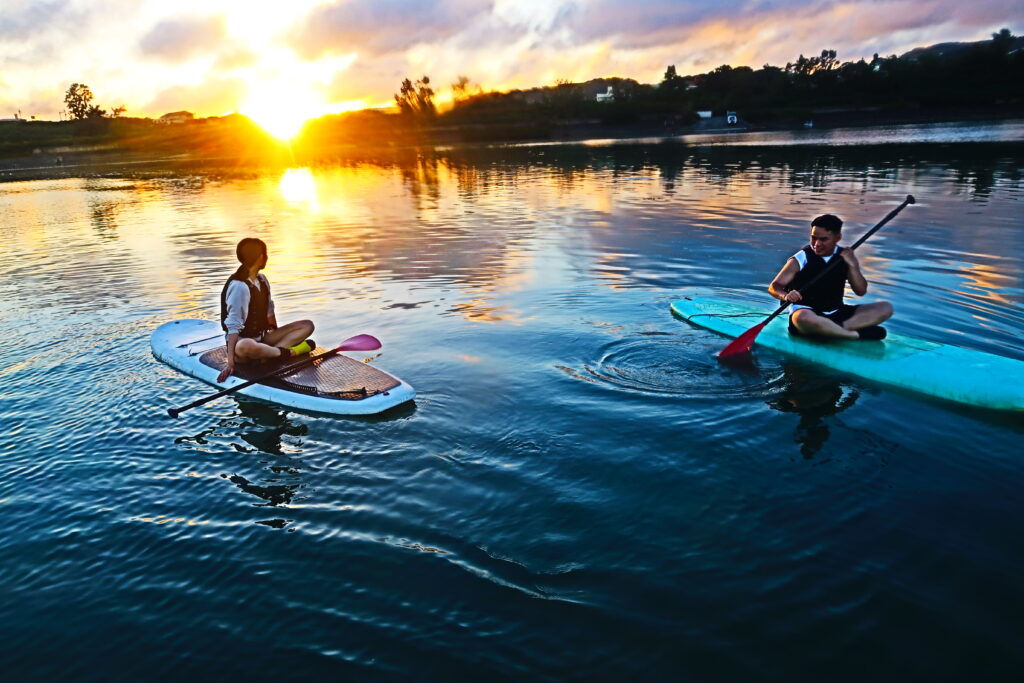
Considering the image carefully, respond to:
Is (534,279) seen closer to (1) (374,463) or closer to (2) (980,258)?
(1) (374,463)

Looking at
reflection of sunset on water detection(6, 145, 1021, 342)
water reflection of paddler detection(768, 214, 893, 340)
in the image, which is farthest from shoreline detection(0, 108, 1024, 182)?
water reflection of paddler detection(768, 214, 893, 340)

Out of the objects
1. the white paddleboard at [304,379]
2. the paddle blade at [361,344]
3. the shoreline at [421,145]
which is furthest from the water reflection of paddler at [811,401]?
the shoreline at [421,145]

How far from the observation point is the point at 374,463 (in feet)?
19.8

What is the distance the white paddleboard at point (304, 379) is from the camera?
700 cm

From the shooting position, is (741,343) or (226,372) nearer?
(226,372)

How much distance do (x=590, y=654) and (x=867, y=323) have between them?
19.3 ft

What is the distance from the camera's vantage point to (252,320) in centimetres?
770

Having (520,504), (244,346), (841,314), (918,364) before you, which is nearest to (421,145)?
(244,346)

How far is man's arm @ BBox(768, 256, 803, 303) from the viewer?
7602 millimetres

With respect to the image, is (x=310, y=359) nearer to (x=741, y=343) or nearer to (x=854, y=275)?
(x=741, y=343)

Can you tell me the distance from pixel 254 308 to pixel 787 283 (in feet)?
20.7

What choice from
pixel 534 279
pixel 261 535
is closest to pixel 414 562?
pixel 261 535

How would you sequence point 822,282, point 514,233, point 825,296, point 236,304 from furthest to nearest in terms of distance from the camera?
point 514,233 < point 825,296 < point 822,282 < point 236,304

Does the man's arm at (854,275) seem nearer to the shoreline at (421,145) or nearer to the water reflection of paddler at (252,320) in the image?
the water reflection of paddler at (252,320)
